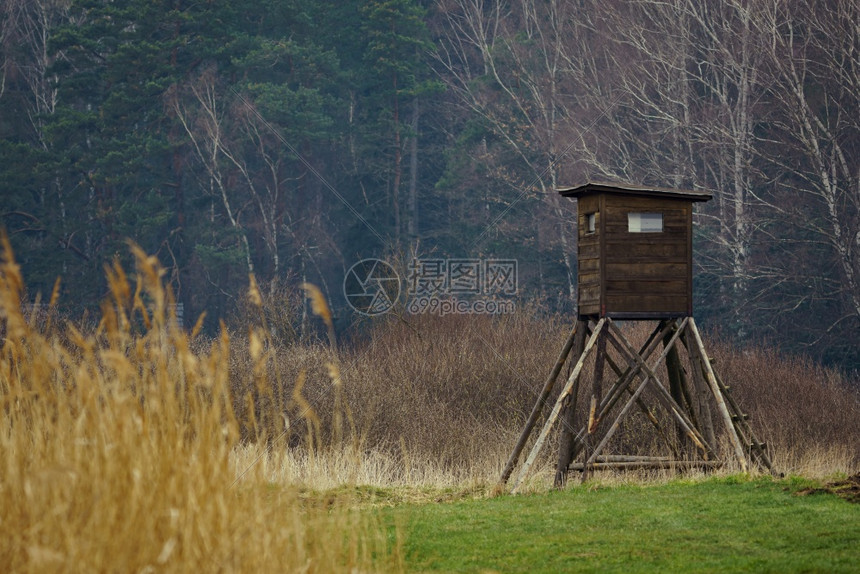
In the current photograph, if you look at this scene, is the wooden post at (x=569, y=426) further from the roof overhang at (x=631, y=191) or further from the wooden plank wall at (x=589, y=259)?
the roof overhang at (x=631, y=191)

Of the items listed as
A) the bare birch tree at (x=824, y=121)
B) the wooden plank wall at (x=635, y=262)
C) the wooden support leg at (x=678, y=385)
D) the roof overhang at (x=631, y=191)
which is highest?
the bare birch tree at (x=824, y=121)

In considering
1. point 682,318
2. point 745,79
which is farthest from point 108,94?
point 682,318

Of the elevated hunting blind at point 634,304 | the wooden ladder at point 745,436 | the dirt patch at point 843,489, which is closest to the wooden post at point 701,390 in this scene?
the elevated hunting blind at point 634,304

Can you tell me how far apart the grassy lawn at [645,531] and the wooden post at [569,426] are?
1.34 meters

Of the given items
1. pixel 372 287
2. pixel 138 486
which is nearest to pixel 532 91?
pixel 372 287

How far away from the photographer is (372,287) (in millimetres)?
34344

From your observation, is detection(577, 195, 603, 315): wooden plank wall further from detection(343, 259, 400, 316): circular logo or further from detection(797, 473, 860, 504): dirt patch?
detection(343, 259, 400, 316): circular logo

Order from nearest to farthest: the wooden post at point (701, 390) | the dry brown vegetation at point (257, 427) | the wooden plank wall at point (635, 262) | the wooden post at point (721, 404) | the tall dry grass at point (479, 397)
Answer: the dry brown vegetation at point (257, 427) → the wooden post at point (721, 404) → the wooden plank wall at point (635, 262) → the wooden post at point (701, 390) → the tall dry grass at point (479, 397)

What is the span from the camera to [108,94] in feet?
118

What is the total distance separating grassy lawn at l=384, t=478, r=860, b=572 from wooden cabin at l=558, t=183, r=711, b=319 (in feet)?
7.64

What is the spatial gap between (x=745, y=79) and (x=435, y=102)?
17.1m

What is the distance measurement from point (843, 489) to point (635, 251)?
3.88m

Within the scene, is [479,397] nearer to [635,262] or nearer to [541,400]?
[541,400]

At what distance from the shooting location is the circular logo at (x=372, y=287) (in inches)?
1025
